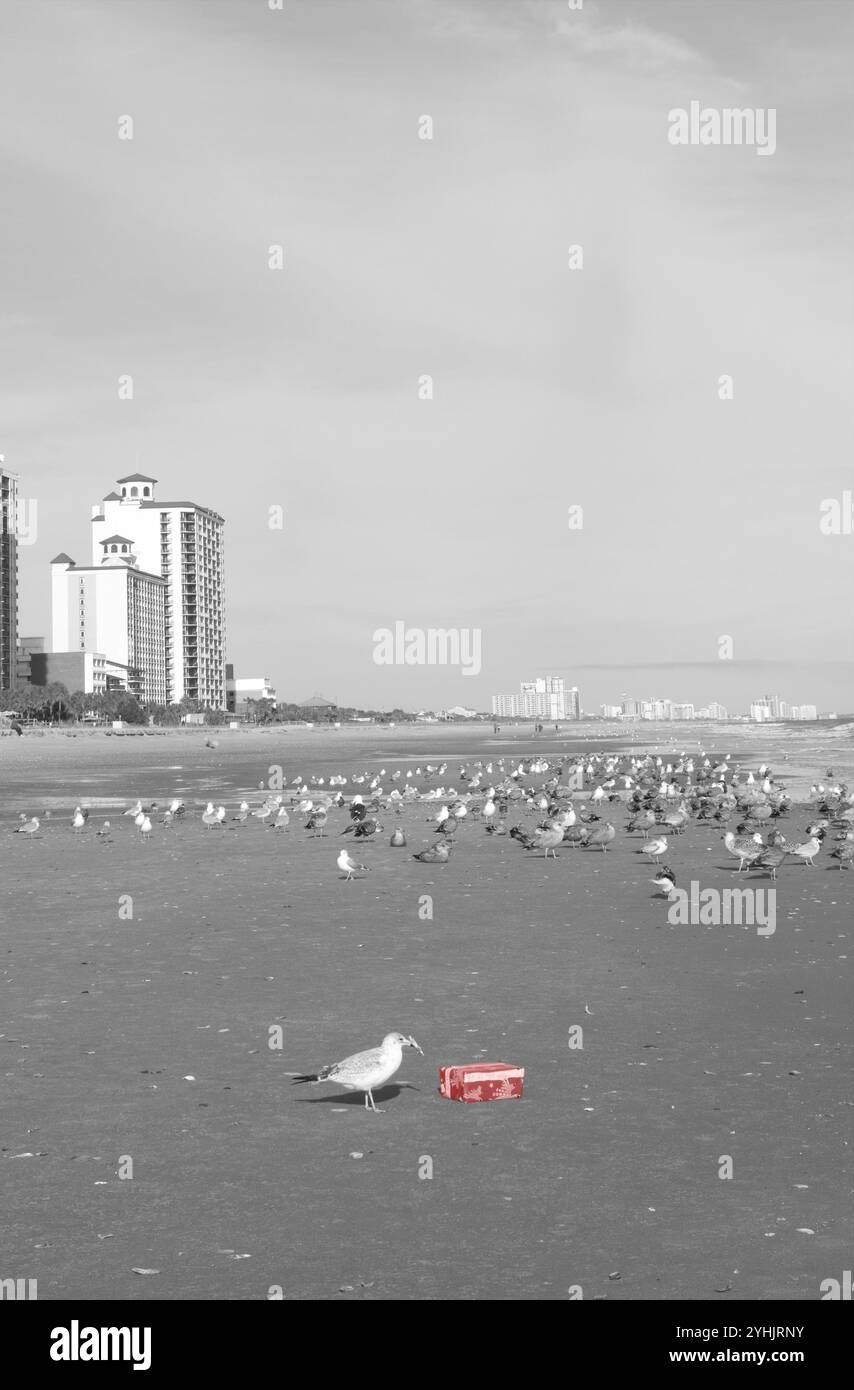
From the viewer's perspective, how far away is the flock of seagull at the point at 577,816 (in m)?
24.9

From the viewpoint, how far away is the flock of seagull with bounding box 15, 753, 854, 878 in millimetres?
24875

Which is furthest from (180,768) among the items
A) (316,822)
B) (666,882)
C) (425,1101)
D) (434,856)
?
(425,1101)

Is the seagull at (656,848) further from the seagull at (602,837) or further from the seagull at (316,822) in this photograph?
the seagull at (316,822)

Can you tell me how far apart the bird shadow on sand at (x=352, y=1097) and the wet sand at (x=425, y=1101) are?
1.9 inches

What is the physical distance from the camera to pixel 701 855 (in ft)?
84.8

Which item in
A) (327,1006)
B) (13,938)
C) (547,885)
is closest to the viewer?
(327,1006)

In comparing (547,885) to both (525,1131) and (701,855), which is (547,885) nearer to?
(701,855)

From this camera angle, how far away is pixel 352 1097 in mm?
10023

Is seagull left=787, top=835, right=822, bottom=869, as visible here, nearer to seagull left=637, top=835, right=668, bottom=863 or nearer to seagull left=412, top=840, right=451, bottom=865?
seagull left=637, top=835, right=668, bottom=863

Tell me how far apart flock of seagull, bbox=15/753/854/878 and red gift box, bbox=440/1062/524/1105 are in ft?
33.6

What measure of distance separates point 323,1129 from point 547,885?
1293cm

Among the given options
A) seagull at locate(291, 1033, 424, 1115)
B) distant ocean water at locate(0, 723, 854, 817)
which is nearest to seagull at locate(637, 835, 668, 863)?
seagull at locate(291, 1033, 424, 1115)
